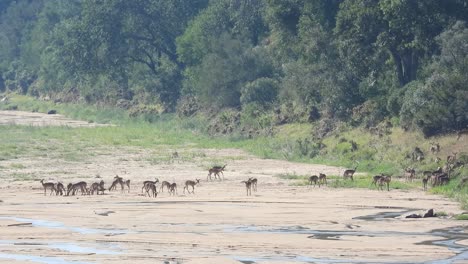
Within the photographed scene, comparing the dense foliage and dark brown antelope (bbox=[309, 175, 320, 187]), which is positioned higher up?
the dense foliage

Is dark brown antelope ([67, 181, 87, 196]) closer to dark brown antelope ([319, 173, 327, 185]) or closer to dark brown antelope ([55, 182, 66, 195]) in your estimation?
dark brown antelope ([55, 182, 66, 195])

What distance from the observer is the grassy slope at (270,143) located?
42.1 metres

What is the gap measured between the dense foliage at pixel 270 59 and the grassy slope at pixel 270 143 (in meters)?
1.09

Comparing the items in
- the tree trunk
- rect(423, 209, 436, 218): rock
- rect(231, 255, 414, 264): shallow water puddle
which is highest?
the tree trunk

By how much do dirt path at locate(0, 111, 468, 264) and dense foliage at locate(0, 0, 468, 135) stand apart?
930 centimetres

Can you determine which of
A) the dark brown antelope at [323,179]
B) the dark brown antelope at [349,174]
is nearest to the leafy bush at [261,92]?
the dark brown antelope at [349,174]

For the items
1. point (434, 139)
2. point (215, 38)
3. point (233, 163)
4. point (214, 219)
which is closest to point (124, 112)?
point (215, 38)

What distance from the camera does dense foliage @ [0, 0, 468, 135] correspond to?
155 feet

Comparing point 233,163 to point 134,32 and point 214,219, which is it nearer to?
point 214,219

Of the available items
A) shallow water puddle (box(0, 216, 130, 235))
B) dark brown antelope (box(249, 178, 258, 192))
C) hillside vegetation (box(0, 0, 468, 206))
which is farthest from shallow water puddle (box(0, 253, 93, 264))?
hillside vegetation (box(0, 0, 468, 206))

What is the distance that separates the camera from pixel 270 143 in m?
54.6

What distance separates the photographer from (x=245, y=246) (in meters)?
24.6

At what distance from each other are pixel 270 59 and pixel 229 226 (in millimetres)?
41034

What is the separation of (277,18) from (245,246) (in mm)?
37179
